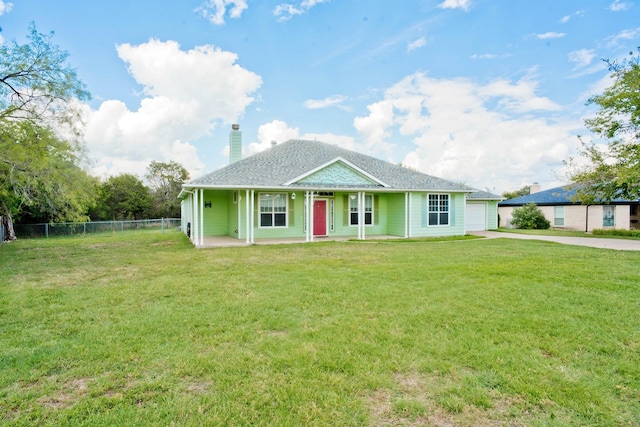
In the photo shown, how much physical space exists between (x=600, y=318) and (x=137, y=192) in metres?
35.8

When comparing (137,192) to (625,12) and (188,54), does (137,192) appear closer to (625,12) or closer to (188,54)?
(188,54)

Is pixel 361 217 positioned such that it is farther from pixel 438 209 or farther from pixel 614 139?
pixel 614 139

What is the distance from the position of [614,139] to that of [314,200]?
51.3 feet

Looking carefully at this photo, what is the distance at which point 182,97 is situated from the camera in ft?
54.9

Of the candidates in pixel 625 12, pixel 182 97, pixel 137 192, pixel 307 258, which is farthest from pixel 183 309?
pixel 137 192

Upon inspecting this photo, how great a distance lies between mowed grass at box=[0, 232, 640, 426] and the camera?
8.36 feet

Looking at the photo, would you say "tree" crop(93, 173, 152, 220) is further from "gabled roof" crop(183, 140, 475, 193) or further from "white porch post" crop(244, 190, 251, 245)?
"white porch post" crop(244, 190, 251, 245)

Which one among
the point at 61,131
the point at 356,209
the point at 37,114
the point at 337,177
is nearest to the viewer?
the point at 37,114

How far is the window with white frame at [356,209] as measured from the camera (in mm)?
16448

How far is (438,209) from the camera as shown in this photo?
55.6ft

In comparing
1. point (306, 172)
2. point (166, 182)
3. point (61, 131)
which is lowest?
point (306, 172)

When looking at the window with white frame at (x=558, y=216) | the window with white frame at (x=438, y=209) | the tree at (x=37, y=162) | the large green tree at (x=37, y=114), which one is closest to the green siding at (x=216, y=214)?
the tree at (x=37, y=162)

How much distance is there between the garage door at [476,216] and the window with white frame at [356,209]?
26.6 ft

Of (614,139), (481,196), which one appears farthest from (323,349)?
(481,196)
